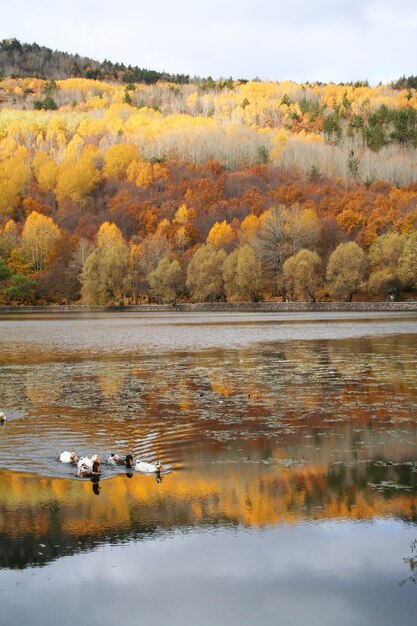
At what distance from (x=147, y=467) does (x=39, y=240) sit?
12330cm

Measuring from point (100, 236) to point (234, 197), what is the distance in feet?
106

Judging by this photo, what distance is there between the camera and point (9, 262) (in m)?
128

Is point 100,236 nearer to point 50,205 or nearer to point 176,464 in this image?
point 50,205

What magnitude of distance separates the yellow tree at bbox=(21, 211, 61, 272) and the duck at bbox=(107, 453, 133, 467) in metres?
117

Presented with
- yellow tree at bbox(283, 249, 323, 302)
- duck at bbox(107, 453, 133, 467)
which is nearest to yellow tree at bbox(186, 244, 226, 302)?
yellow tree at bbox(283, 249, 323, 302)

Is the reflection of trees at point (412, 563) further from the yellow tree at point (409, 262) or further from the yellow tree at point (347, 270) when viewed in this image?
the yellow tree at point (347, 270)

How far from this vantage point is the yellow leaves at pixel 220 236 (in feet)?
414

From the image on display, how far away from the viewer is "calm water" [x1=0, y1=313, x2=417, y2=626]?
872cm

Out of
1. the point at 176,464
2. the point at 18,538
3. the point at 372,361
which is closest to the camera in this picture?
the point at 18,538

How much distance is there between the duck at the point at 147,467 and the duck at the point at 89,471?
73 cm

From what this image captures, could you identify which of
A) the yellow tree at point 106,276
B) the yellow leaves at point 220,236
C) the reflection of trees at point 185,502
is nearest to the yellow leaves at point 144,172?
the yellow leaves at point 220,236

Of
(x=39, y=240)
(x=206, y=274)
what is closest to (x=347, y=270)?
(x=206, y=274)

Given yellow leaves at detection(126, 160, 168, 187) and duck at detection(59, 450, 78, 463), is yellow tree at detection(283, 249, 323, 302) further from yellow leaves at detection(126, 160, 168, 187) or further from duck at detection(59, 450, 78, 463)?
duck at detection(59, 450, 78, 463)

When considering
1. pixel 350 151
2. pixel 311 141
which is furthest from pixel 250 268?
pixel 311 141
